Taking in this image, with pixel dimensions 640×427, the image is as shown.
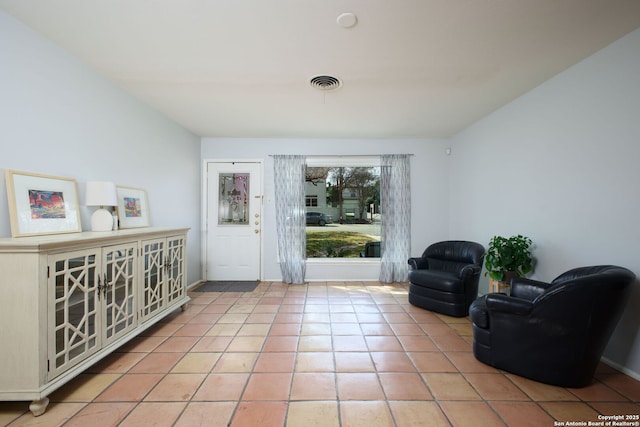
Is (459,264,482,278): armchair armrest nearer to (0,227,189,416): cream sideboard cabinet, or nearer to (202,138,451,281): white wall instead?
(202,138,451,281): white wall

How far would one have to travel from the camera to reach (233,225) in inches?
183

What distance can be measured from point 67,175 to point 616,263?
14.8ft

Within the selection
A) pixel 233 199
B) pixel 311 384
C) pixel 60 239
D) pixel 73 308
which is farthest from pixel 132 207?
pixel 311 384

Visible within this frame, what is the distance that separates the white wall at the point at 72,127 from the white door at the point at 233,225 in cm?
92

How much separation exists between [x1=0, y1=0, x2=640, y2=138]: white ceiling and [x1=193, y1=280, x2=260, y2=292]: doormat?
2.67 metres

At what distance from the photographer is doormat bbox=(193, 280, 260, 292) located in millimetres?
4136

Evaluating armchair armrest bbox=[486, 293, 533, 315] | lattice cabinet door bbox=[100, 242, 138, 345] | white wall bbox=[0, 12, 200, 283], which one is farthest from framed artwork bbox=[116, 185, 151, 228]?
armchair armrest bbox=[486, 293, 533, 315]

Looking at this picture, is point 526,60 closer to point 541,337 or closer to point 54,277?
point 541,337

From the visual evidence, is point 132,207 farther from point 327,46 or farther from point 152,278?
point 327,46

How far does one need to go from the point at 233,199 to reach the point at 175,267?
72.0 inches

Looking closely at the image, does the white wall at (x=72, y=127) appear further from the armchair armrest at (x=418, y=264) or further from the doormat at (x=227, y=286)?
the armchair armrest at (x=418, y=264)

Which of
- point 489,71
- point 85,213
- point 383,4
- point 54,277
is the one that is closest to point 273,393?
point 54,277

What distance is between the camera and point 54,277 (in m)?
1.64

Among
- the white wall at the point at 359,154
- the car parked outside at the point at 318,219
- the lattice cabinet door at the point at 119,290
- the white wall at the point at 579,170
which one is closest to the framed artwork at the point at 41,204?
the lattice cabinet door at the point at 119,290
